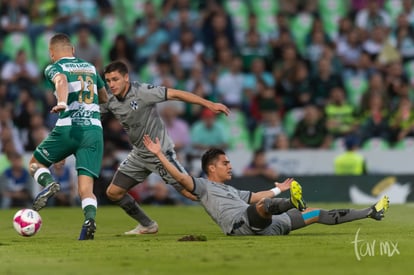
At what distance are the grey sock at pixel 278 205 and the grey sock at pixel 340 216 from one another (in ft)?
3.22

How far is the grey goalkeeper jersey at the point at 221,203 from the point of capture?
12188 millimetres

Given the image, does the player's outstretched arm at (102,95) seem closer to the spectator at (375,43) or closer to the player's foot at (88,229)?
the player's foot at (88,229)

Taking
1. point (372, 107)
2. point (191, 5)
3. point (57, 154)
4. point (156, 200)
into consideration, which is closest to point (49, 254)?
point (57, 154)

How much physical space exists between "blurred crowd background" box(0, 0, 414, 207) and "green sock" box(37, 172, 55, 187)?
339 inches

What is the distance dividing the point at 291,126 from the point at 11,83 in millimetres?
6200

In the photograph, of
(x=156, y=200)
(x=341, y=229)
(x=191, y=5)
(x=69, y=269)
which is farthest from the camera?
(x=191, y=5)

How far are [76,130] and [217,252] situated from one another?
9.44 feet

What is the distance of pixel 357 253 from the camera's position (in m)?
10.1

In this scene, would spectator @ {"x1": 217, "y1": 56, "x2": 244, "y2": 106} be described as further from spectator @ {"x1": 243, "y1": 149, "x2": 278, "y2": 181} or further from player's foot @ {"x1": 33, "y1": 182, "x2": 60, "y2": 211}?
player's foot @ {"x1": 33, "y1": 182, "x2": 60, "y2": 211}

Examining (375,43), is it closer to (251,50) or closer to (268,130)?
(251,50)

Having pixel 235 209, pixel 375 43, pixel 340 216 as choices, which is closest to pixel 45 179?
pixel 235 209

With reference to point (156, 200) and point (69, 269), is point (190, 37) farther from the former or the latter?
point (69, 269)

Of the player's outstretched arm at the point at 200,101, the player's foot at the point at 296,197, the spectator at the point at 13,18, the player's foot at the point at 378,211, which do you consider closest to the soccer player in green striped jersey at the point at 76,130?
the player's outstretched arm at the point at 200,101

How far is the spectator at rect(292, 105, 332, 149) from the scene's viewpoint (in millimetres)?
22734
